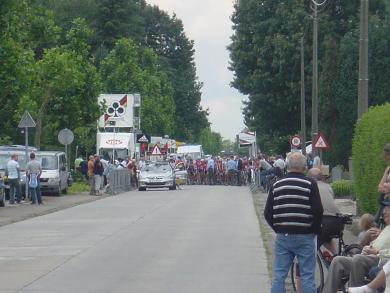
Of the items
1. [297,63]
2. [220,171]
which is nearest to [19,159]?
[297,63]

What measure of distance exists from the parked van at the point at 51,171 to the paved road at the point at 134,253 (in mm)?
10521

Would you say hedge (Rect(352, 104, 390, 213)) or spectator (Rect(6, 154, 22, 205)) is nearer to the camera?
hedge (Rect(352, 104, 390, 213))

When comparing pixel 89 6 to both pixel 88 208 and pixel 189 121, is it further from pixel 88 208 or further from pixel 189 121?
pixel 88 208

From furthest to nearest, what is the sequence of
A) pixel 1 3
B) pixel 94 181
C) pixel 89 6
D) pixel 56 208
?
1. pixel 89 6
2. pixel 94 181
3. pixel 56 208
4. pixel 1 3

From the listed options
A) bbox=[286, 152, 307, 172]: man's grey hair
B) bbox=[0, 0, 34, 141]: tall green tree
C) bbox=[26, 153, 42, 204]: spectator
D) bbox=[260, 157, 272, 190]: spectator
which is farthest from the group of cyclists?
bbox=[286, 152, 307, 172]: man's grey hair

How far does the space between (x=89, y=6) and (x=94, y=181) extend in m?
57.5

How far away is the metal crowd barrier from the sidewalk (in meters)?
3.67

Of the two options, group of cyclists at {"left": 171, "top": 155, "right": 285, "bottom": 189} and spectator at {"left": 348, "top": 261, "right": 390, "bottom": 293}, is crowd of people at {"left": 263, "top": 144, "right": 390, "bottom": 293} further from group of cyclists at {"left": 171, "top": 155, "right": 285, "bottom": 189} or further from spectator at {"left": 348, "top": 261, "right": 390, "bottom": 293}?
group of cyclists at {"left": 171, "top": 155, "right": 285, "bottom": 189}

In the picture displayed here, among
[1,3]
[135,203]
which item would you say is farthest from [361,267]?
[135,203]

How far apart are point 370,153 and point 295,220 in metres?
11.3

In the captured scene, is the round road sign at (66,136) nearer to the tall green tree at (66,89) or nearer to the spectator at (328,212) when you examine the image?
the tall green tree at (66,89)

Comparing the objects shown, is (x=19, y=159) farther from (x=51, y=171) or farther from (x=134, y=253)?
(x=134, y=253)

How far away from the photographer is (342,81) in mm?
55594

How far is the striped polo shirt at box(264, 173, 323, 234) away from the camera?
11.8 metres
